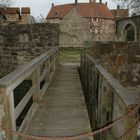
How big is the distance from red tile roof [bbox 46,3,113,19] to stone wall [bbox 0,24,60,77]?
4595cm

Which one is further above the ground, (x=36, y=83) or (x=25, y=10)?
(x=25, y=10)

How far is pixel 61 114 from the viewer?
4688 mm

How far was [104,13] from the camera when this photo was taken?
57.5 m

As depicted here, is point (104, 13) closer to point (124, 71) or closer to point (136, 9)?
point (136, 9)

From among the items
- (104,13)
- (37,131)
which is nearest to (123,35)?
(37,131)

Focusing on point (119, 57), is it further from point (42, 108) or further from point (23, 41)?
point (42, 108)

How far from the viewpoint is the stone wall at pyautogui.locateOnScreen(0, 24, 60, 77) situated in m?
10.8

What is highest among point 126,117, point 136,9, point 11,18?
point 136,9

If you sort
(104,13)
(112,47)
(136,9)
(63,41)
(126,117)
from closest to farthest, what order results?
(126,117), (112,47), (136,9), (63,41), (104,13)

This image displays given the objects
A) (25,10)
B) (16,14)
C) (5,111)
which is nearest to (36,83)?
(5,111)

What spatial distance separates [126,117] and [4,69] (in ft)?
32.0

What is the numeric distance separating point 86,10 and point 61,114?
54338 millimetres

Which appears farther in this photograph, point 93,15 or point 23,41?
point 93,15

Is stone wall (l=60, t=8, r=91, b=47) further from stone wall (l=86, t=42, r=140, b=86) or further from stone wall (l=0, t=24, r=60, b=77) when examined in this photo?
stone wall (l=0, t=24, r=60, b=77)
